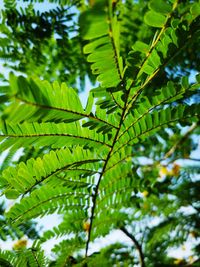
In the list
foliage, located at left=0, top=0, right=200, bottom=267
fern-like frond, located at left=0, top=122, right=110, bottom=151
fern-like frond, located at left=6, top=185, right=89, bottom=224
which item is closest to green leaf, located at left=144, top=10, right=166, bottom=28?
foliage, located at left=0, top=0, right=200, bottom=267

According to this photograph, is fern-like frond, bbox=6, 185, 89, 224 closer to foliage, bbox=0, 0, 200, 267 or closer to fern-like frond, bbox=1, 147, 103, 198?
foliage, bbox=0, 0, 200, 267

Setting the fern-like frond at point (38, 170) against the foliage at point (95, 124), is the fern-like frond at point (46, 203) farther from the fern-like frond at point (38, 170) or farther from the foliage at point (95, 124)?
the fern-like frond at point (38, 170)

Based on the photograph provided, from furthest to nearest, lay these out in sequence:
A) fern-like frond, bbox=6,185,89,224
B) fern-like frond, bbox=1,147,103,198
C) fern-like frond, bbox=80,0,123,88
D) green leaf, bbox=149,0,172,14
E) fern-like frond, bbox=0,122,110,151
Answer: fern-like frond, bbox=6,185,89,224 < fern-like frond, bbox=1,147,103,198 < fern-like frond, bbox=0,122,110,151 < green leaf, bbox=149,0,172,14 < fern-like frond, bbox=80,0,123,88

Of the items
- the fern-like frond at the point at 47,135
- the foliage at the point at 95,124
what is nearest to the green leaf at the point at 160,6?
the foliage at the point at 95,124

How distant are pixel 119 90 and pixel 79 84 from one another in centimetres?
193

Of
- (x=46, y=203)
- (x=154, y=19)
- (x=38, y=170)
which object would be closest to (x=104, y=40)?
(x=154, y=19)

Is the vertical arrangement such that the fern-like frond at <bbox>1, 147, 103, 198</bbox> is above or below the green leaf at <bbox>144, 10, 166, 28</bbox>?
below

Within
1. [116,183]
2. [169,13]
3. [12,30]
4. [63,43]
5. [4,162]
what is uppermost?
[12,30]

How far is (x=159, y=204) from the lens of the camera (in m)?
2.58

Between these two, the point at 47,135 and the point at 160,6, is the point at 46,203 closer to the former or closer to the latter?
the point at 47,135

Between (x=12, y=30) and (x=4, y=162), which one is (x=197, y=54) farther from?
(x=4, y=162)

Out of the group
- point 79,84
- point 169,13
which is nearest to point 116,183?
point 169,13

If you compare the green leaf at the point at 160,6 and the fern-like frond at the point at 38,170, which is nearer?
the green leaf at the point at 160,6

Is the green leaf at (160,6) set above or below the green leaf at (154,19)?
above
